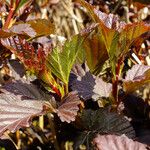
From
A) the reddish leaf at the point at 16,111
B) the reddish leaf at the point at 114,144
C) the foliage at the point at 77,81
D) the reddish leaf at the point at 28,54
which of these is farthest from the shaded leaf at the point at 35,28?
the reddish leaf at the point at 114,144

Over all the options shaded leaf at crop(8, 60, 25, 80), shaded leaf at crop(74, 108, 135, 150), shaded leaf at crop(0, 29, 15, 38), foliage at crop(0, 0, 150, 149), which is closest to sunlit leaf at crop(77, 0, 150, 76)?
foliage at crop(0, 0, 150, 149)

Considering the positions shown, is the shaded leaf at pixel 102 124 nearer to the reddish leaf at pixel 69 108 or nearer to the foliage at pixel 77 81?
the foliage at pixel 77 81

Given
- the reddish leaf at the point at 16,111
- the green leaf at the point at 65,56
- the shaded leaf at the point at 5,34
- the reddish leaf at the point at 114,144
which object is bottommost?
the reddish leaf at the point at 114,144

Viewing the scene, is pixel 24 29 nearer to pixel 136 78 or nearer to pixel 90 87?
pixel 90 87

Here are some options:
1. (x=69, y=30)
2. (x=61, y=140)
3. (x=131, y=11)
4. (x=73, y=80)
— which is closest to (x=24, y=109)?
(x=73, y=80)

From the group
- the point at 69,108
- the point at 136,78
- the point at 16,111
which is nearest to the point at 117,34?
the point at 136,78

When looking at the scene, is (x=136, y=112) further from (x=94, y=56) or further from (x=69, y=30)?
(x=69, y=30)
